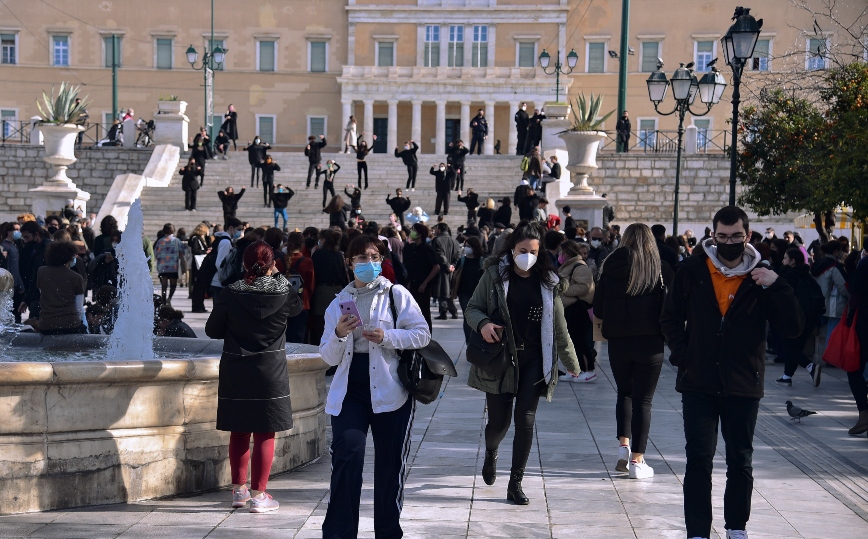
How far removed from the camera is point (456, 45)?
6156 centimetres

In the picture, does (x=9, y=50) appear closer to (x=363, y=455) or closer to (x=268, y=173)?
(x=268, y=173)

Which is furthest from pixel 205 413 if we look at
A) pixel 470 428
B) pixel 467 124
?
pixel 467 124

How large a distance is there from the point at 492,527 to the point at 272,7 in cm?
5689

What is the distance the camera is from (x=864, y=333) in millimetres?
9695

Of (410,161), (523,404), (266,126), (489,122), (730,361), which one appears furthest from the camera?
(266,126)

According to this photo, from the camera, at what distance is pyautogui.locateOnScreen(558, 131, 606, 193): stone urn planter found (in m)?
28.0

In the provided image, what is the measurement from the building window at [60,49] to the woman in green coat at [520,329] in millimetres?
57549

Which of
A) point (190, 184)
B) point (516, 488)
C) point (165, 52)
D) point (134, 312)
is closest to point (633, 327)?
point (516, 488)

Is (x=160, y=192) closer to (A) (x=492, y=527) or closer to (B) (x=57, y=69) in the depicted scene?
(A) (x=492, y=527)

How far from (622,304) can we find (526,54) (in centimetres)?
5481

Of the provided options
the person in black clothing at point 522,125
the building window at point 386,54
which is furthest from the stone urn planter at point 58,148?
the building window at point 386,54

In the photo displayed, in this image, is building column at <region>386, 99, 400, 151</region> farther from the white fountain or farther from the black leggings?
the black leggings

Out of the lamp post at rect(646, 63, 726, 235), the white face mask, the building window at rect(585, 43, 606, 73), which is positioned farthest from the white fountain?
the building window at rect(585, 43, 606, 73)

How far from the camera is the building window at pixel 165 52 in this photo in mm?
60750
